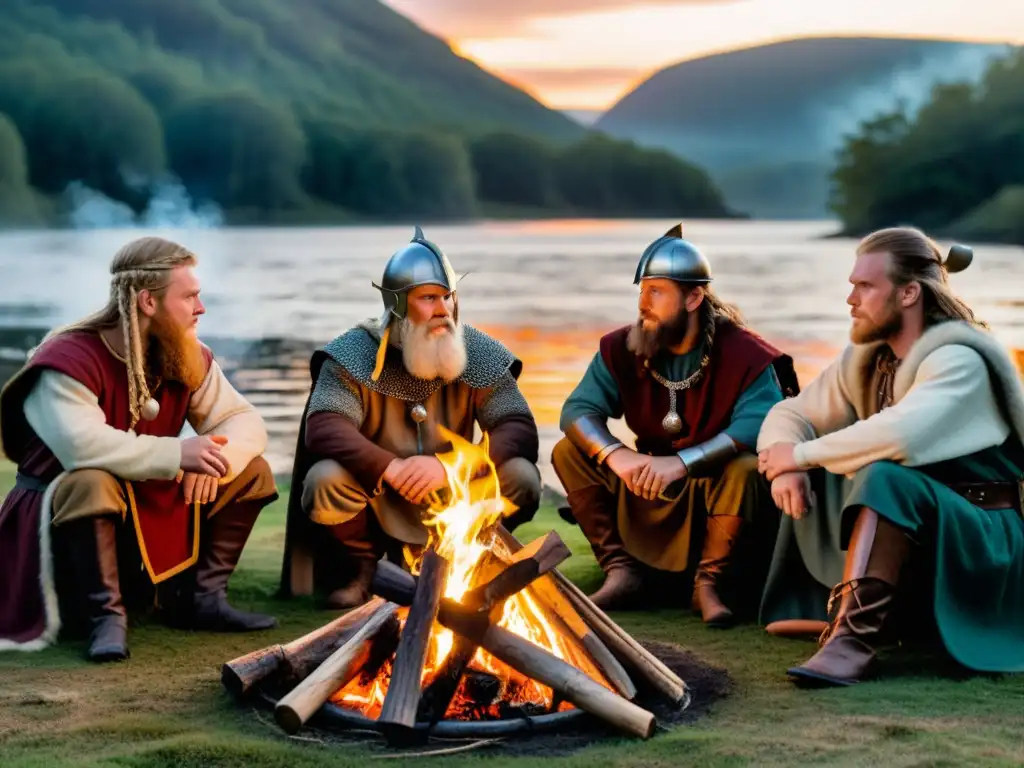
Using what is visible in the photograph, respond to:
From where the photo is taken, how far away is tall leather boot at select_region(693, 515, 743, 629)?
6.21 m

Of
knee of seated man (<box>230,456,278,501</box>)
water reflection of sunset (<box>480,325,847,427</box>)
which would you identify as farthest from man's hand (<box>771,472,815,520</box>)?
water reflection of sunset (<box>480,325,847,427</box>)

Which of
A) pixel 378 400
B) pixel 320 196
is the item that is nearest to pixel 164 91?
pixel 320 196

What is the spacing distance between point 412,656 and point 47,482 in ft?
6.35

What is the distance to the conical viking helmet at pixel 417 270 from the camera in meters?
6.08

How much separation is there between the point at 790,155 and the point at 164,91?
79.4 ft

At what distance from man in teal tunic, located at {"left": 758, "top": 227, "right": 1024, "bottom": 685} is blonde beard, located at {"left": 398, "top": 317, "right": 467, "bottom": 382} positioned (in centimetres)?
129

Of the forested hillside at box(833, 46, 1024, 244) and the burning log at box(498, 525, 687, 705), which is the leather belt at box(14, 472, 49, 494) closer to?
the burning log at box(498, 525, 687, 705)

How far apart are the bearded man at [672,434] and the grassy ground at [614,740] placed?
1.70 ft

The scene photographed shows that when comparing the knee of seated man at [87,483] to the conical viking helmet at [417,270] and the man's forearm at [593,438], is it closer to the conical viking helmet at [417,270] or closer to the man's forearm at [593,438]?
the conical viking helmet at [417,270]

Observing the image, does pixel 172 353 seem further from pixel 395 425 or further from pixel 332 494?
pixel 395 425

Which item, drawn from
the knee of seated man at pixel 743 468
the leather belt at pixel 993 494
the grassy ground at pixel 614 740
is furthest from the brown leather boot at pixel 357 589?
the leather belt at pixel 993 494

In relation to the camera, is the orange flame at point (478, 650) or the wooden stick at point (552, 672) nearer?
the wooden stick at point (552, 672)

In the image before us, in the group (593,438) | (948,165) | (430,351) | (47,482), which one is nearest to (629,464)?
(593,438)

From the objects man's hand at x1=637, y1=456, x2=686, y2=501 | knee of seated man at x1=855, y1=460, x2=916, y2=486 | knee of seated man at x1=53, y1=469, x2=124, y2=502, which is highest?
knee of seated man at x1=855, y1=460, x2=916, y2=486
